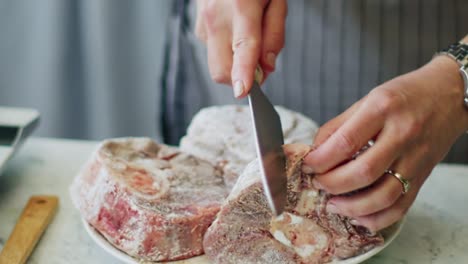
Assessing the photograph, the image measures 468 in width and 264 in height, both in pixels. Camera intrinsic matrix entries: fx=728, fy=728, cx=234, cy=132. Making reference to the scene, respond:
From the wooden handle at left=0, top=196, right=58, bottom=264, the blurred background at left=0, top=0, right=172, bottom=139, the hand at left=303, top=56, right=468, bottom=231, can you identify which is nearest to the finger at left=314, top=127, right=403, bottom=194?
the hand at left=303, top=56, right=468, bottom=231

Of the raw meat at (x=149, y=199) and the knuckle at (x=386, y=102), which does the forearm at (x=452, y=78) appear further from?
the raw meat at (x=149, y=199)

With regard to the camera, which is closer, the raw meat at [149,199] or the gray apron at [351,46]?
the raw meat at [149,199]

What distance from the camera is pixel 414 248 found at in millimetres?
1003

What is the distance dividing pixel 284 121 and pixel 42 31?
3.59 feet

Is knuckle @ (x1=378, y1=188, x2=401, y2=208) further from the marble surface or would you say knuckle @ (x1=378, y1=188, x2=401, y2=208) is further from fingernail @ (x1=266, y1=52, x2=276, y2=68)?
fingernail @ (x1=266, y1=52, x2=276, y2=68)

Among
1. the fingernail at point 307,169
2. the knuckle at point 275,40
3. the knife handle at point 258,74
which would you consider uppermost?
the knuckle at point 275,40

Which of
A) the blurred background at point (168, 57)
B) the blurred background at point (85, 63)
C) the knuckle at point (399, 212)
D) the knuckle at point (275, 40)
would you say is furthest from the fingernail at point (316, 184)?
the blurred background at point (85, 63)

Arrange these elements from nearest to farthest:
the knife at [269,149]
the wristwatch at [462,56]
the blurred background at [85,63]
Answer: the knife at [269,149] → the wristwatch at [462,56] → the blurred background at [85,63]

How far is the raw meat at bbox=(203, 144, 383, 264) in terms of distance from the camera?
88cm

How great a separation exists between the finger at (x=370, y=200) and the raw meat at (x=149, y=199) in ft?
0.50

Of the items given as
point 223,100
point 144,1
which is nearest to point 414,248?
point 223,100

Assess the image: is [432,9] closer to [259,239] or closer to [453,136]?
[453,136]

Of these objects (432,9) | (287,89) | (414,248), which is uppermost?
(432,9)

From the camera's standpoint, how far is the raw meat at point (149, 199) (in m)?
0.89
